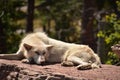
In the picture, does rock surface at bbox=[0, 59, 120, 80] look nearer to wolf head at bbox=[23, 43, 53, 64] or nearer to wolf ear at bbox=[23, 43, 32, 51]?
wolf head at bbox=[23, 43, 53, 64]

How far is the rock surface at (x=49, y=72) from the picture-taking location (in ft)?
25.7

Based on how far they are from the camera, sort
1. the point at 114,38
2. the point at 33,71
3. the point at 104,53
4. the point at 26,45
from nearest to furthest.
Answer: the point at 33,71
the point at 26,45
the point at 114,38
the point at 104,53

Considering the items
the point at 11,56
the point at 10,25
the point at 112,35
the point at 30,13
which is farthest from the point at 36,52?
the point at 30,13

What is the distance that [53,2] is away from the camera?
19594 mm

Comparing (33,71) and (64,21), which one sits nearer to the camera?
(33,71)

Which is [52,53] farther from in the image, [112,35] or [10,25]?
[10,25]

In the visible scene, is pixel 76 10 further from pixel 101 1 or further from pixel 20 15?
pixel 20 15

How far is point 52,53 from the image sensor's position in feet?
33.4

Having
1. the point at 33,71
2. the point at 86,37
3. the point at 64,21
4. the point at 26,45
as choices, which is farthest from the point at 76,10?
the point at 33,71

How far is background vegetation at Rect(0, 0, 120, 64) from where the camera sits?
510 inches

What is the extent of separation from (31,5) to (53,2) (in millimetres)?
3296

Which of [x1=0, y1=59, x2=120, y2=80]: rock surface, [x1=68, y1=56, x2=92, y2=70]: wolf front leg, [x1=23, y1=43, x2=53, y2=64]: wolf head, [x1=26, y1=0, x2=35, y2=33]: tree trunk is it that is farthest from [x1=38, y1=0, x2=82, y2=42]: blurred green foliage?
[x1=0, y1=59, x2=120, y2=80]: rock surface

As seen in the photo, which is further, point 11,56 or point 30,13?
point 30,13

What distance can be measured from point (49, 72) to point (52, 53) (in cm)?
205
